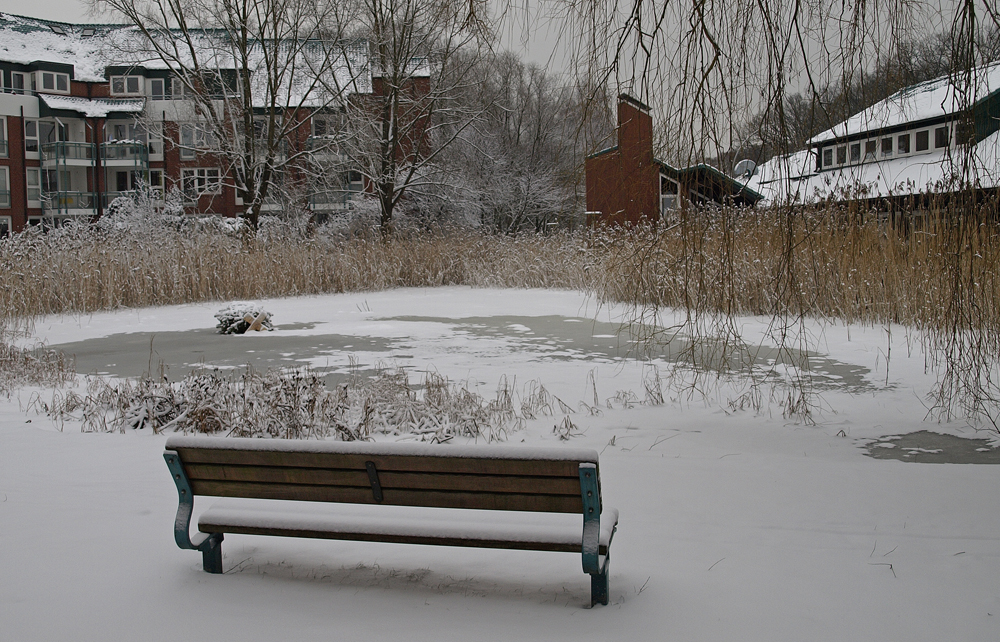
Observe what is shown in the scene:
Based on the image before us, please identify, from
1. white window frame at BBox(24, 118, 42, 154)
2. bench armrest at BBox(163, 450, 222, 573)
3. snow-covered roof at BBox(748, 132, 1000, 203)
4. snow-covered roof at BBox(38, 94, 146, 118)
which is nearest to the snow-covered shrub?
snow-covered roof at BBox(748, 132, 1000, 203)

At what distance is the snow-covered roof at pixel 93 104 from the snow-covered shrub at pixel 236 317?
117 feet

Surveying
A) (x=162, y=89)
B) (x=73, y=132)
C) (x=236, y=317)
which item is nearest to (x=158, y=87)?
(x=162, y=89)

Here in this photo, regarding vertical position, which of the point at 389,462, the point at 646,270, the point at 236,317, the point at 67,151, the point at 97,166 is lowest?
the point at 389,462

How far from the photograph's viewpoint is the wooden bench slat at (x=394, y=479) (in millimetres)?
2740

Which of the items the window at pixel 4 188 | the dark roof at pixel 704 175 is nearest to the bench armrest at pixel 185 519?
the dark roof at pixel 704 175

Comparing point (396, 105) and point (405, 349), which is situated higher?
point (396, 105)

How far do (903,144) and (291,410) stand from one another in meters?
23.1

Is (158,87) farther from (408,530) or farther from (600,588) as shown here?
(600,588)

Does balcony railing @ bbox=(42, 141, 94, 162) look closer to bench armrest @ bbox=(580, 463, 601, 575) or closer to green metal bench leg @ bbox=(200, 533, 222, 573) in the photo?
green metal bench leg @ bbox=(200, 533, 222, 573)

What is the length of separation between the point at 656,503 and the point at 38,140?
47.8 metres

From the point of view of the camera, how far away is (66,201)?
42.2 m

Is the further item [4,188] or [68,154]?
[68,154]

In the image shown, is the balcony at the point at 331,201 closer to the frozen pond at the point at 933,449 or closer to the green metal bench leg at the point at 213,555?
the frozen pond at the point at 933,449

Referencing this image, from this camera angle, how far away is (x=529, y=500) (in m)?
2.78
